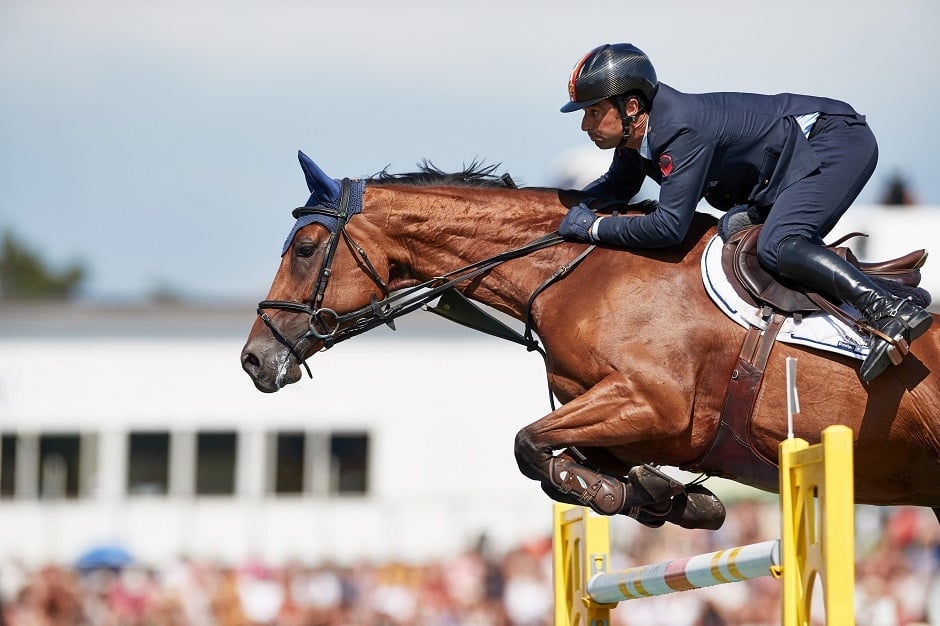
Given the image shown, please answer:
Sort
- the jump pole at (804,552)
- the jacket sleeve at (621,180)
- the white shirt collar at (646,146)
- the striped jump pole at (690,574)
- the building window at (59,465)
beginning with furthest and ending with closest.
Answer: the building window at (59,465) → the jacket sleeve at (621,180) → the white shirt collar at (646,146) → the striped jump pole at (690,574) → the jump pole at (804,552)

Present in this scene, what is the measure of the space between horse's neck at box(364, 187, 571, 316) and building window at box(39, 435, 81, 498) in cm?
1506

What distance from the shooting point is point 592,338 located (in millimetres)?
5203

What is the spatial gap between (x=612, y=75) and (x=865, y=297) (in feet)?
4.45

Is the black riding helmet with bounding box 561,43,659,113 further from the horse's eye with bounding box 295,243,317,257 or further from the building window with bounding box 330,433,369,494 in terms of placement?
the building window with bounding box 330,433,369,494

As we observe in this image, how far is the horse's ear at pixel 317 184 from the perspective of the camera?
557cm

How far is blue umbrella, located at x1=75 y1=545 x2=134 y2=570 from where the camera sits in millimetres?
16234

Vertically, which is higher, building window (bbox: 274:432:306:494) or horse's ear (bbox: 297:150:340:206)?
horse's ear (bbox: 297:150:340:206)

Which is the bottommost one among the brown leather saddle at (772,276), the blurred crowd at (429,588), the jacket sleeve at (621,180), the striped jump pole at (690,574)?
the blurred crowd at (429,588)

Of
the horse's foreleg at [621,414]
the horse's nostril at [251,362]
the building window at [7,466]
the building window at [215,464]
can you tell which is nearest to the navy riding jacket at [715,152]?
the horse's foreleg at [621,414]

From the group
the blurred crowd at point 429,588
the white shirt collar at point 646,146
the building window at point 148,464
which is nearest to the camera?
the white shirt collar at point 646,146

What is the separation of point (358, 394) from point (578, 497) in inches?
574

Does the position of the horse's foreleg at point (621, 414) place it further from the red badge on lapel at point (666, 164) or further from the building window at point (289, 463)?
the building window at point (289, 463)

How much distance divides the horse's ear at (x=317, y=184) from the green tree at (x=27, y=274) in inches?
2760

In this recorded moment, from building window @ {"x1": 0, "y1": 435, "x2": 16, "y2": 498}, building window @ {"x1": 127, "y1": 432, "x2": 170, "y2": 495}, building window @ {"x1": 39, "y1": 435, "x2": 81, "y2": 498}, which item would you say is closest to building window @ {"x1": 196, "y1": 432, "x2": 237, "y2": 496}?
building window @ {"x1": 127, "y1": 432, "x2": 170, "y2": 495}
